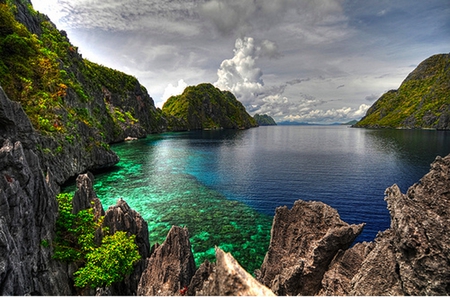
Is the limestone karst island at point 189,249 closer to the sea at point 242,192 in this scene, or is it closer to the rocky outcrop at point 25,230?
the rocky outcrop at point 25,230

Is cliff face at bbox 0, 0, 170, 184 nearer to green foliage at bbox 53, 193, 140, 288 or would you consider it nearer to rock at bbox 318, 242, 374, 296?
green foliage at bbox 53, 193, 140, 288

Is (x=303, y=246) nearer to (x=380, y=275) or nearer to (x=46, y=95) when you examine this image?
(x=380, y=275)

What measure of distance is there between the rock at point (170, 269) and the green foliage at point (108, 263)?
1929 mm

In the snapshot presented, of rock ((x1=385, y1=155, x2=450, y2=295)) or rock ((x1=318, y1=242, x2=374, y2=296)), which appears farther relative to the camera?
rock ((x1=318, y1=242, x2=374, y2=296))

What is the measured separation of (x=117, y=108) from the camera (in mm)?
168125

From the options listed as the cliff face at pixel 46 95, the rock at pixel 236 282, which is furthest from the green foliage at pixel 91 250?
the cliff face at pixel 46 95

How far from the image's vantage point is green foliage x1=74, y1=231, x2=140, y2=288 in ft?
57.6

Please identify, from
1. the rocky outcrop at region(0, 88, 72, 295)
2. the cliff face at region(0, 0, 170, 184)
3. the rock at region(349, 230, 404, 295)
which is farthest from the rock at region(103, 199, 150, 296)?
the rock at region(349, 230, 404, 295)

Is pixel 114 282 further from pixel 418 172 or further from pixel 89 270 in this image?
pixel 418 172

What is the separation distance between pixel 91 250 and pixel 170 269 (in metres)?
7.91

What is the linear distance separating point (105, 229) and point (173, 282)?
383 inches

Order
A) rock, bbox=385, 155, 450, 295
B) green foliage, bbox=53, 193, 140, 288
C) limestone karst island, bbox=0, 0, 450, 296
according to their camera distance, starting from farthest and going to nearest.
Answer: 1. green foliage, bbox=53, 193, 140, 288
2. limestone karst island, bbox=0, 0, 450, 296
3. rock, bbox=385, 155, 450, 295

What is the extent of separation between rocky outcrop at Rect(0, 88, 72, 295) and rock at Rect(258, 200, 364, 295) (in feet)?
58.3

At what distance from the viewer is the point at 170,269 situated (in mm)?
19266
